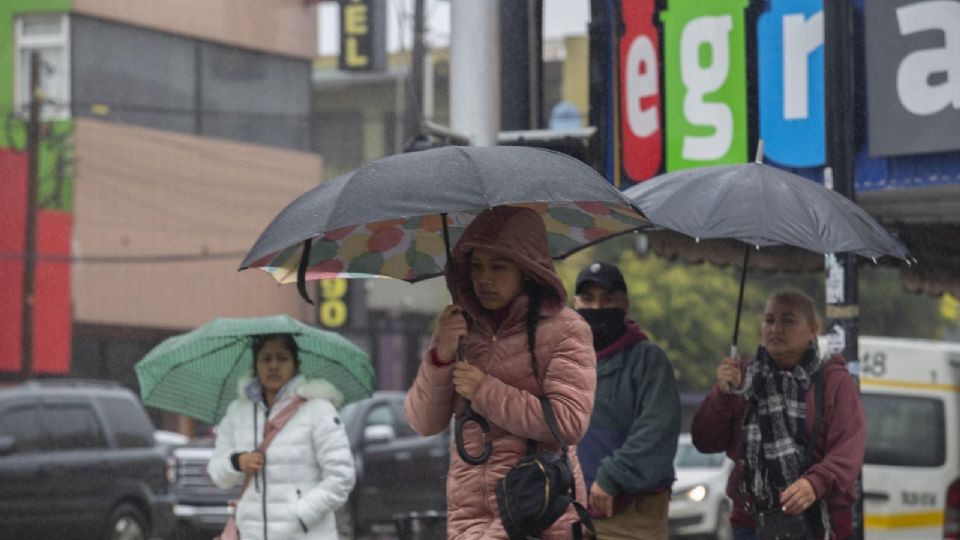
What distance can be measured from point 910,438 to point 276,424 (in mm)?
7767

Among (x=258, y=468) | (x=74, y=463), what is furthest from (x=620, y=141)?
(x=74, y=463)

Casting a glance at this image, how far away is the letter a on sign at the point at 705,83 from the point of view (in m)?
9.53

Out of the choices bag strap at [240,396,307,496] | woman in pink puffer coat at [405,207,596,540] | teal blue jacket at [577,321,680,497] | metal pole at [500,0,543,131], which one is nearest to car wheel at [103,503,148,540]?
metal pole at [500,0,543,131]

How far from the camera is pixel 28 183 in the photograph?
36.2 metres

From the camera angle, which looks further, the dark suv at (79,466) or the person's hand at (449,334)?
the dark suv at (79,466)

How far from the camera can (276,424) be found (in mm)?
7824

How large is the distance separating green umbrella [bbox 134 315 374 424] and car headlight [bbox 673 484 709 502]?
1212 cm

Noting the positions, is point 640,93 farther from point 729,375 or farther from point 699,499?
point 699,499

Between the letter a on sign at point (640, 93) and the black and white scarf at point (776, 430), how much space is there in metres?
2.81

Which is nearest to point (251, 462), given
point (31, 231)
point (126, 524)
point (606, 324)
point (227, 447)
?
point (227, 447)

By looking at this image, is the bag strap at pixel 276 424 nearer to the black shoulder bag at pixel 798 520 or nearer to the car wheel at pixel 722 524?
the black shoulder bag at pixel 798 520

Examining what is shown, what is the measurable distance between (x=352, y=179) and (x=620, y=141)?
4.72m

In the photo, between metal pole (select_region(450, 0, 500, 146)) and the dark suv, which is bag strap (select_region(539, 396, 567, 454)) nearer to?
metal pole (select_region(450, 0, 500, 146))

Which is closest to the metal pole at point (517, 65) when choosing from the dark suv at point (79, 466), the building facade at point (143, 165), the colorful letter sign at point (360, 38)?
the dark suv at point (79, 466)
